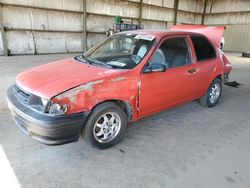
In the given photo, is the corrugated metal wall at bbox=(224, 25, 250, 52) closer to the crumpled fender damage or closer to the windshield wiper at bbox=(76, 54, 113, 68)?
the windshield wiper at bbox=(76, 54, 113, 68)

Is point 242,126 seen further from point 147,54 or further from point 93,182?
point 93,182

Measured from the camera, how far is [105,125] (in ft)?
8.23

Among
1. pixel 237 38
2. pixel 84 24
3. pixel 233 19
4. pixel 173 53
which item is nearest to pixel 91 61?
pixel 173 53

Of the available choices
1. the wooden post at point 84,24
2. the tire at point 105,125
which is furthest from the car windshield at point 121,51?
the wooden post at point 84,24

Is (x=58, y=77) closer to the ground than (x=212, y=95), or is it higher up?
higher up

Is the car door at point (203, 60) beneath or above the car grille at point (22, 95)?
above

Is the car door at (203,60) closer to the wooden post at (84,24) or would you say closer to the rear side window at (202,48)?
the rear side window at (202,48)

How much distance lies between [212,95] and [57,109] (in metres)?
3.18

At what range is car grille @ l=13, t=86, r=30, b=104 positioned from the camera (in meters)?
2.29

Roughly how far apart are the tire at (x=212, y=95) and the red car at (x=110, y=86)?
Result: 0.30m

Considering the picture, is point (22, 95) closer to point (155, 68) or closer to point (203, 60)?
point (155, 68)

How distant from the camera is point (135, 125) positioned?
325cm

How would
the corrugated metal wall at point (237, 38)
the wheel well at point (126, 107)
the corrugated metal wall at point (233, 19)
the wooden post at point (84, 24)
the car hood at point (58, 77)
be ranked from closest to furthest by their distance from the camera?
the car hood at point (58, 77) → the wheel well at point (126, 107) → the wooden post at point (84, 24) → the corrugated metal wall at point (233, 19) → the corrugated metal wall at point (237, 38)

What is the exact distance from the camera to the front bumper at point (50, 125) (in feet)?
6.65
